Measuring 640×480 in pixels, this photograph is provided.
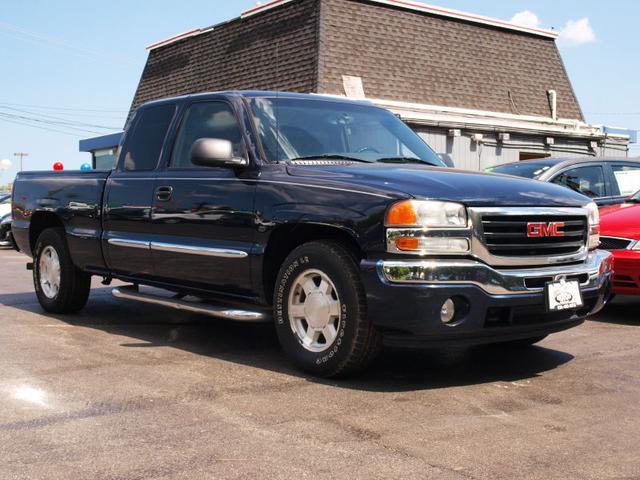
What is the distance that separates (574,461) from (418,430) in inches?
29.7

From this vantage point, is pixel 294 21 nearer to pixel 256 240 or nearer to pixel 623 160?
pixel 623 160

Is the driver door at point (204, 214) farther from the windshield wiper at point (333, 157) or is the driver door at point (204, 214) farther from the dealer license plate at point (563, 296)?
the dealer license plate at point (563, 296)

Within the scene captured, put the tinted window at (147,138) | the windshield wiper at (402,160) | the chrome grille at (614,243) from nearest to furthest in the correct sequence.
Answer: the windshield wiper at (402,160), the tinted window at (147,138), the chrome grille at (614,243)

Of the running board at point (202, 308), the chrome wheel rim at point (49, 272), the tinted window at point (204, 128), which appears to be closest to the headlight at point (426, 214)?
the running board at point (202, 308)

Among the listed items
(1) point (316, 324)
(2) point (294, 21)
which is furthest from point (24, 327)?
(2) point (294, 21)

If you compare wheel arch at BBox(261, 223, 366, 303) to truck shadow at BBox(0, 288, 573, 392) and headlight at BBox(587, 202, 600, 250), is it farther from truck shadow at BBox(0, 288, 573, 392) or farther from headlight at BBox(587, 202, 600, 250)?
headlight at BBox(587, 202, 600, 250)

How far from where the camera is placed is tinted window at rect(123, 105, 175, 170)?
6727mm

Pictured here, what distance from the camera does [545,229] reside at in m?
5.09

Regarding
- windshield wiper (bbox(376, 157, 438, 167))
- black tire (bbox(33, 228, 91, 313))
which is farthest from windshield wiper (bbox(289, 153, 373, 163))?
black tire (bbox(33, 228, 91, 313))

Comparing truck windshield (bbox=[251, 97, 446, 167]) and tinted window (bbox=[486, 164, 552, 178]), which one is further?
tinted window (bbox=[486, 164, 552, 178])

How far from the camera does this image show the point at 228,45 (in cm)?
2086

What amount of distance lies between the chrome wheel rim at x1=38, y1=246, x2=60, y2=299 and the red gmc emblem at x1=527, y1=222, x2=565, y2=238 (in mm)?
4502

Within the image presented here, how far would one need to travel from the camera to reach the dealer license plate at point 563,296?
5.00 m

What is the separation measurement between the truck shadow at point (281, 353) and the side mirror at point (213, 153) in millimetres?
1330
